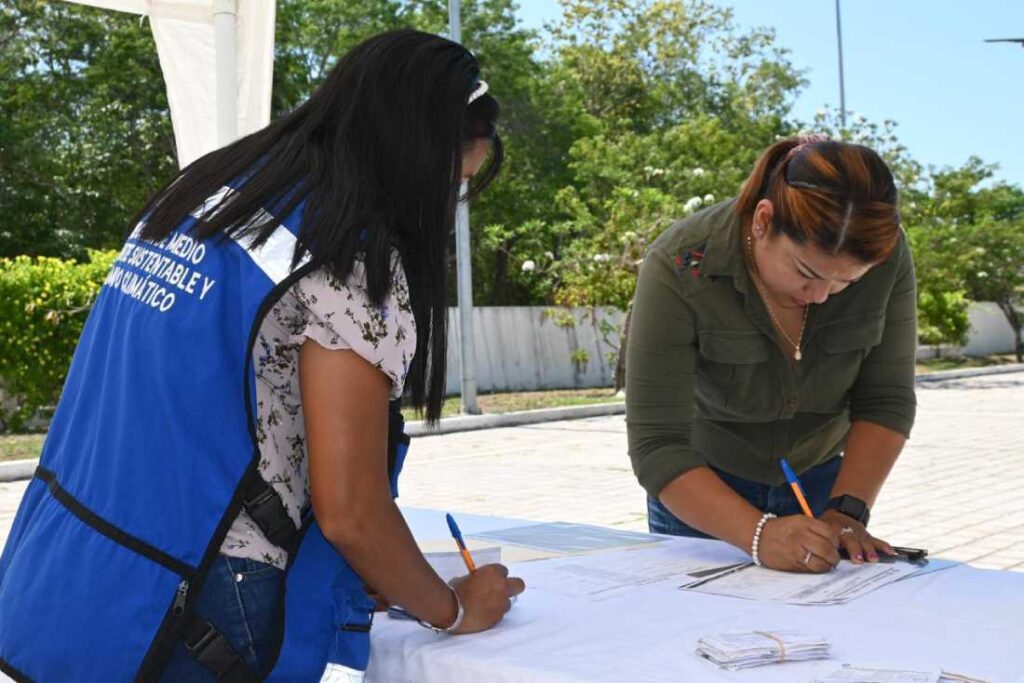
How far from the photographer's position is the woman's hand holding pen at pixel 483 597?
1.73 m

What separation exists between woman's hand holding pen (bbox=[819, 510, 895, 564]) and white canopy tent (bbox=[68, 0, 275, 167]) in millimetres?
3228

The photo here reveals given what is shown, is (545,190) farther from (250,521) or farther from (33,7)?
(250,521)

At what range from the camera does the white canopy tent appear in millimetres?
4742

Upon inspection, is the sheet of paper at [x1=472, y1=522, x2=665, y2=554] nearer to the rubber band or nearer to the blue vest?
the rubber band

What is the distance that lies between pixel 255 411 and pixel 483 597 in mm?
529

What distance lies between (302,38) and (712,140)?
8.49 meters

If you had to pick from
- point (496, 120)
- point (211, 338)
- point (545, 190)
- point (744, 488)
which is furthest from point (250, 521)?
point (545, 190)

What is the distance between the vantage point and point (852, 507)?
2.33 meters

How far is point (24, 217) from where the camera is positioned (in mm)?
20484

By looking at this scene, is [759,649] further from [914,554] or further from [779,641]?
[914,554]

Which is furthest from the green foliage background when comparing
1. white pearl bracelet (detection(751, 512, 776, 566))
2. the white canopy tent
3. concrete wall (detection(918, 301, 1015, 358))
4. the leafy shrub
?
white pearl bracelet (detection(751, 512, 776, 566))

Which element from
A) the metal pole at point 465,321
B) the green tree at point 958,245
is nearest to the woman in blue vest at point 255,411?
the metal pole at point 465,321

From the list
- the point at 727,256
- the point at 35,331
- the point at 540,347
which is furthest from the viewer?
the point at 540,347

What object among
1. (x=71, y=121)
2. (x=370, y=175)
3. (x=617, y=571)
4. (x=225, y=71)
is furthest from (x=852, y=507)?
(x=71, y=121)
